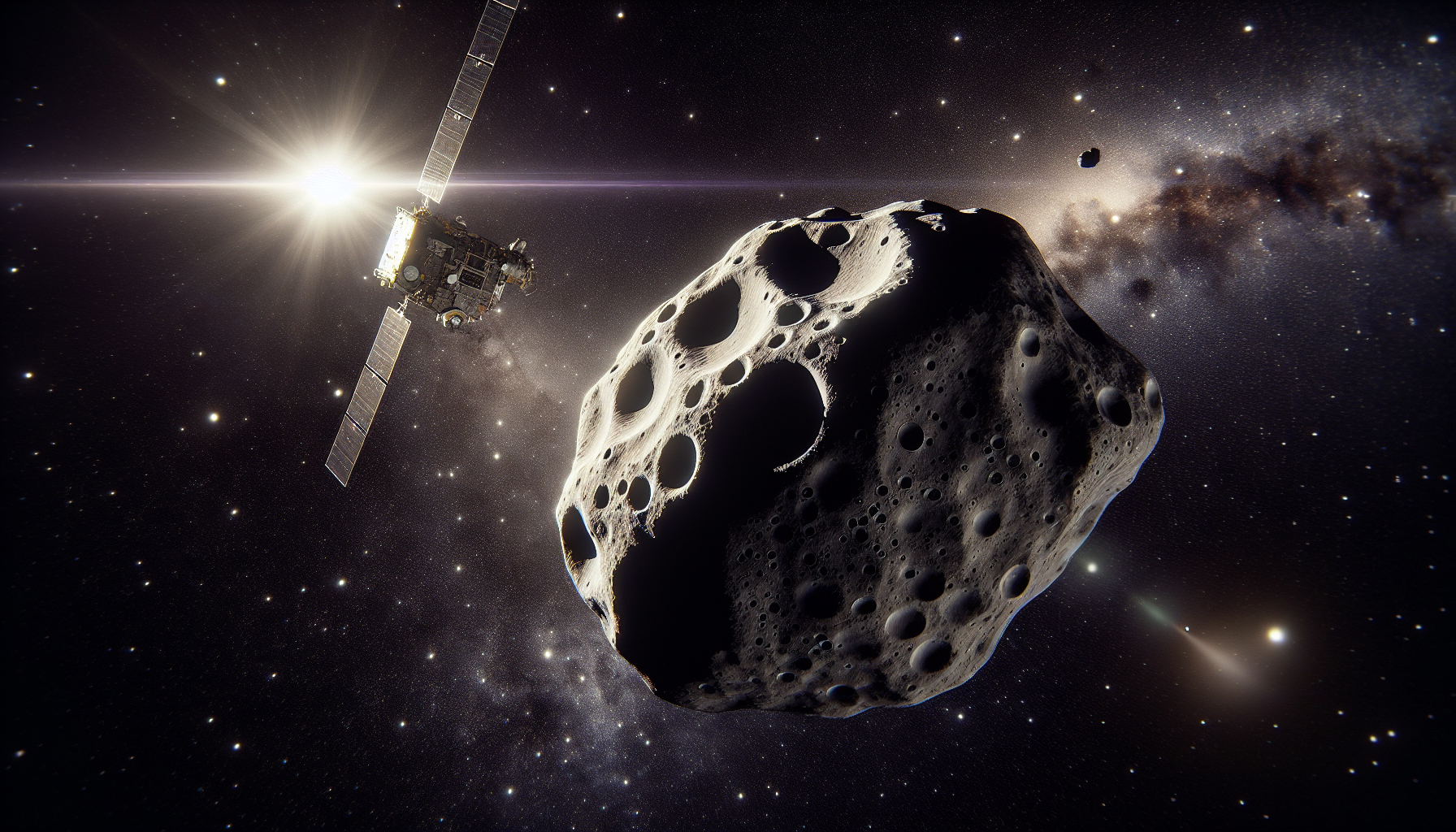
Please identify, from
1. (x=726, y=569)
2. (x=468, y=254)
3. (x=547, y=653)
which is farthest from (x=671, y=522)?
(x=547, y=653)

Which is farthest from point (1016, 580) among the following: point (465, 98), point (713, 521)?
point (465, 98)

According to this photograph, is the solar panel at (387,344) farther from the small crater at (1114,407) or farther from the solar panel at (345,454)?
the small crater at (1114,407)

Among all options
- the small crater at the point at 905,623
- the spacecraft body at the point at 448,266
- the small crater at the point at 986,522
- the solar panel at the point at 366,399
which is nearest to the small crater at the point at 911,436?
the small crater at the point at 986,522

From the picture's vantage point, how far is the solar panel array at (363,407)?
14.9ft

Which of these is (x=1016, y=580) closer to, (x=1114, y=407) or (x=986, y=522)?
(x=986, y=522)

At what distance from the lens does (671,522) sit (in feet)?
7.20

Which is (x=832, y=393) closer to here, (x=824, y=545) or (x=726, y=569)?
(x=824, y=545)

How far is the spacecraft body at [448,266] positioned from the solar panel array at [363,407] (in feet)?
2.64

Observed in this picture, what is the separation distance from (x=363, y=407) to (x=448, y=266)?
1842 millimetres

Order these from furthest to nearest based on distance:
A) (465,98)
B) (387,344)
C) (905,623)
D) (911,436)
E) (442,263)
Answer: (387,344) < (465,98) < (442,263) < (905,623) < (911,436)

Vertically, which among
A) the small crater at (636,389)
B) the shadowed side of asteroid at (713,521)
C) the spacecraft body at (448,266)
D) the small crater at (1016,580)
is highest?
the spacecraft body at (448,266)

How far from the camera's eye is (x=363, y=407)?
4.59 meters

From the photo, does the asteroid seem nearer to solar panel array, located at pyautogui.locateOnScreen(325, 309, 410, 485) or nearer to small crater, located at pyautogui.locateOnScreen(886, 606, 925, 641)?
small crater, located at pyautogui.locateOnScreen(886, 606, 925, 641)

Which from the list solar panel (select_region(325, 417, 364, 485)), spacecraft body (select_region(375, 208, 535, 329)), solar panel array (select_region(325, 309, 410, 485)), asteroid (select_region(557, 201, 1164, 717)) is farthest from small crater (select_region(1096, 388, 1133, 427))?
solar panel (select_region(325, 417, 364, 485))
